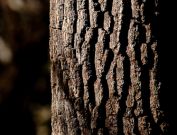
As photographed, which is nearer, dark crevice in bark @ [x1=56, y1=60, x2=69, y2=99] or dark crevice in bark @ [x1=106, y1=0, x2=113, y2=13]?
dark crevice in bark @ [x1=106, y1=0, x2=113, y2=13]

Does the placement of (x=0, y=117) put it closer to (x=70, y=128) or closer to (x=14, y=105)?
(x=14, y=105)

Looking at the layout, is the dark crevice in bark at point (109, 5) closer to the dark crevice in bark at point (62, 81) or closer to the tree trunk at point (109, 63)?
the tree trunk at point (109, 63)

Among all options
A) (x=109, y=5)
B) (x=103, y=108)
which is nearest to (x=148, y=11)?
(x=109, y=5)

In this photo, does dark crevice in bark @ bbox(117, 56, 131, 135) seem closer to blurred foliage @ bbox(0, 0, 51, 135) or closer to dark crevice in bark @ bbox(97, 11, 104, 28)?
dark crevice in bark @ bbox(97, 11, 104, 28)

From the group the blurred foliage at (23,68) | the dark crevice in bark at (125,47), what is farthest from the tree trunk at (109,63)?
the blurred foliage at (23,68)

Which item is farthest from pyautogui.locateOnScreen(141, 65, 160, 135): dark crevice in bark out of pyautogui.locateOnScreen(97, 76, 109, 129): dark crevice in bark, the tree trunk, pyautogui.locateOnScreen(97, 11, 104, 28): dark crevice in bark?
pyautogui.locateOnScreen(97, 11, 104, 28): dark crevice in bark

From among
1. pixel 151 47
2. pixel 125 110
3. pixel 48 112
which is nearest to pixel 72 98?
pixel 125 110

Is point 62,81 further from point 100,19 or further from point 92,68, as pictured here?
point 100,19
